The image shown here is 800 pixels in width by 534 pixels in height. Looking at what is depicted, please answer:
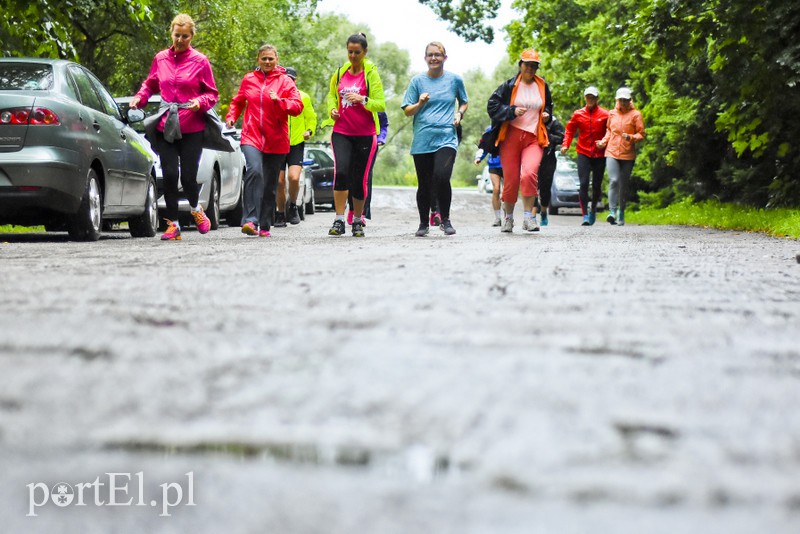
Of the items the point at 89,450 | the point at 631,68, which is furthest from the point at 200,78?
the point at 631,68

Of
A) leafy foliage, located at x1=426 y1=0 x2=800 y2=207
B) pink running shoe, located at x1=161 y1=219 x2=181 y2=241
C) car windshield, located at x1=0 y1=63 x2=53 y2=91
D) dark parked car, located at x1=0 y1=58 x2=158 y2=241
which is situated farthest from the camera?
leafy foliage, located at x1=426 y1=0 x2=800 y2=207

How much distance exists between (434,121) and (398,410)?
9500 millimetres

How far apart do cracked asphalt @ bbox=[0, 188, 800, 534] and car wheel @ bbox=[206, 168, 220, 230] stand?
33.3 ft

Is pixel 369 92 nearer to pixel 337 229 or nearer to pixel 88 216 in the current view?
pixel 337 229

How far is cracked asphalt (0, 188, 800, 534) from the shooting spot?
1979 mm

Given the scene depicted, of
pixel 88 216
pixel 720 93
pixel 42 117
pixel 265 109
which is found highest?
pixel 720 93

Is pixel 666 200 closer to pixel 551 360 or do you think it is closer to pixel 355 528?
pixel 551 360

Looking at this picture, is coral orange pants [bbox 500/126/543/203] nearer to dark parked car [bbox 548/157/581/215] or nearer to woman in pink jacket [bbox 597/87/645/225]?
woman in pink jacket [bbox 597/87/645/225]

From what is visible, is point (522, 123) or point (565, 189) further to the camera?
point (565, 189)

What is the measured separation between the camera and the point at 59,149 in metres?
10.1

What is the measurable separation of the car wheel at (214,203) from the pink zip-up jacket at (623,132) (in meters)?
5.51

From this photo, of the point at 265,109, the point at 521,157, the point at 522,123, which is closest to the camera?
the point at 265,109

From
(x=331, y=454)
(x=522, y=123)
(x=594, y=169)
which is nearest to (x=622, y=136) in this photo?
(x=594, y=169)

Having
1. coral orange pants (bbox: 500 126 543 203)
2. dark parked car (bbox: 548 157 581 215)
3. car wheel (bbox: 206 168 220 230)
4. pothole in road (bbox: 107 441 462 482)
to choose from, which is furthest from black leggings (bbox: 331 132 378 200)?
dark parked car (bbox: 548 157 581 215)
